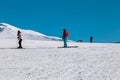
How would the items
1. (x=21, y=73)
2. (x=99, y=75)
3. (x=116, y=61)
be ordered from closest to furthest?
(x=99, y=75) → (x=21, y=73) → (x=116, y=61)

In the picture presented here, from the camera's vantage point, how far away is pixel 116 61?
73.3 feet

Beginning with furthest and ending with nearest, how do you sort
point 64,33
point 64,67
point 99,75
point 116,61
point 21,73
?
1. point 64,33
2. point 116,61
3. point 64,67
4. point 21,73
5. point 99,75

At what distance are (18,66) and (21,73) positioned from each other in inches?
89.3

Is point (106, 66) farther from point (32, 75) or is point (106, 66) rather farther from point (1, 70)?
point (1, 70)

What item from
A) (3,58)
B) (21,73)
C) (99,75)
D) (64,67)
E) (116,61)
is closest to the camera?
(99,75)

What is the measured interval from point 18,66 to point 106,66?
5.31 m

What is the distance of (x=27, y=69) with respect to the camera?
2067 centimetres

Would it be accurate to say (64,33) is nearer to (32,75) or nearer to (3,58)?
(3,58)

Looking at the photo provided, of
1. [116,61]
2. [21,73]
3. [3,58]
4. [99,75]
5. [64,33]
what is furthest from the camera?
[64,33]

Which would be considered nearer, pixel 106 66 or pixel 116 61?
pixel 106 66

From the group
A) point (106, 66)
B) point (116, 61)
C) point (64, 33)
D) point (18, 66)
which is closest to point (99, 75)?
point (106, 66)

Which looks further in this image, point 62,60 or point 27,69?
point 62,60

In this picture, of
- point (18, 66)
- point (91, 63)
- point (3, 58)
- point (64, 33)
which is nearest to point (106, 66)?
point (91, 63)

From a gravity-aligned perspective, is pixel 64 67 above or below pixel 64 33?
below
